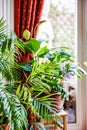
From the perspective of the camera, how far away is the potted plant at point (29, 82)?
184 centimetres

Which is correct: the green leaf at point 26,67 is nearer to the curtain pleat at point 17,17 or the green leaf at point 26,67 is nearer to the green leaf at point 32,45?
the green leaf at point 32,45

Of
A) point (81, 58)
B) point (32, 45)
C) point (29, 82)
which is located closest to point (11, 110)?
point (29, 82)

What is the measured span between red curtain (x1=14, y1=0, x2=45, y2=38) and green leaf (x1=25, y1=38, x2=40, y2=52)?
410 millimetres

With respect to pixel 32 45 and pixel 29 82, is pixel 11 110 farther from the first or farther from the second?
pixel 32 45

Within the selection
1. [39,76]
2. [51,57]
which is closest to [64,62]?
[51,57]

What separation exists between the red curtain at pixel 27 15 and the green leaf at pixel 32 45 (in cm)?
41

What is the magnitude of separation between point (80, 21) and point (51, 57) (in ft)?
3.03

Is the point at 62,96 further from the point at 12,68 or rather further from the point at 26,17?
the point at 26,17

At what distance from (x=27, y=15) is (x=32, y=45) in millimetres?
528

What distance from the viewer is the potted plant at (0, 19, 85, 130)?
1.84m

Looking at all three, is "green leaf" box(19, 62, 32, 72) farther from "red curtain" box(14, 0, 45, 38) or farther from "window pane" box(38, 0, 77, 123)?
"window pane" box(38, 0, 77, 123)

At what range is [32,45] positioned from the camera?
2268 mm

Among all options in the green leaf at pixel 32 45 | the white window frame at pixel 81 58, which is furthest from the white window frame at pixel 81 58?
the green leaf at pixel 32 45

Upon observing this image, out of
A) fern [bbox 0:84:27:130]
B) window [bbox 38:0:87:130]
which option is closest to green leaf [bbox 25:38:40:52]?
fern [bbox 0:84:27:130]
